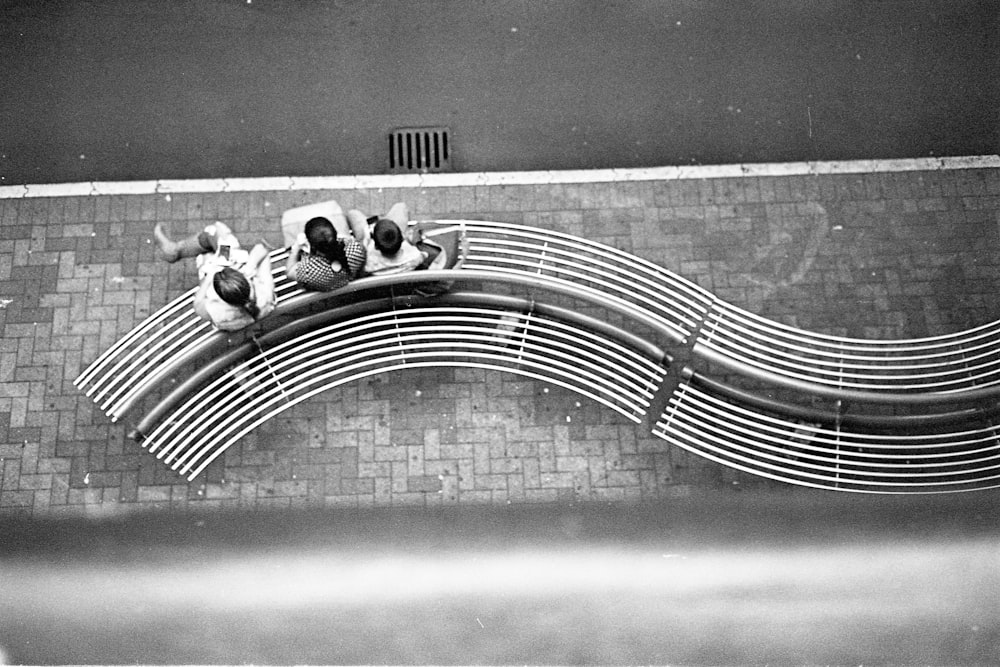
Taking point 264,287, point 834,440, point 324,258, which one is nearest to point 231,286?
point 264,287

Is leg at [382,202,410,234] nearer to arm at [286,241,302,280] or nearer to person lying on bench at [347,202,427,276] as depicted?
person lying on bench at [347,202,427,276]

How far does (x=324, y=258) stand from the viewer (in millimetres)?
7496

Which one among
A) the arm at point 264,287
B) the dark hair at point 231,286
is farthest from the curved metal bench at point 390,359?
the dark hair at point 231,286

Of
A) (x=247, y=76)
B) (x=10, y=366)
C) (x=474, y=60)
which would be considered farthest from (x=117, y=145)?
(x=474, y=60)

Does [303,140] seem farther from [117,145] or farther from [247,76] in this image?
[117,145]

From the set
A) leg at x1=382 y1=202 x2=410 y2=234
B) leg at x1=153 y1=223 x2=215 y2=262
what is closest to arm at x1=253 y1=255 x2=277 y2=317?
leg at x1=153 y1=223 x2=215 y2=262

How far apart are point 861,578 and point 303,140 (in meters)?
5.67

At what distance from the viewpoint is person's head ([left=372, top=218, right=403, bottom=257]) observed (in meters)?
7.35

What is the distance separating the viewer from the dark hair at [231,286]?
716 centimetres

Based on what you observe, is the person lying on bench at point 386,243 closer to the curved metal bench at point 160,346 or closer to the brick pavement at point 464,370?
the curved metal bench at point 160,346

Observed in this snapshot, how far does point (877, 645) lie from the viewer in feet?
20.6

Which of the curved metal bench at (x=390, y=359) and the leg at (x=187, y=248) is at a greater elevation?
the leg at (x=187, y=248)

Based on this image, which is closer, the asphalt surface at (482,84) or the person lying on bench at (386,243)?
the person lying on bench at (386,243)

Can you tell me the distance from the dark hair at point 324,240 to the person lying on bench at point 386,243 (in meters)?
0.26
